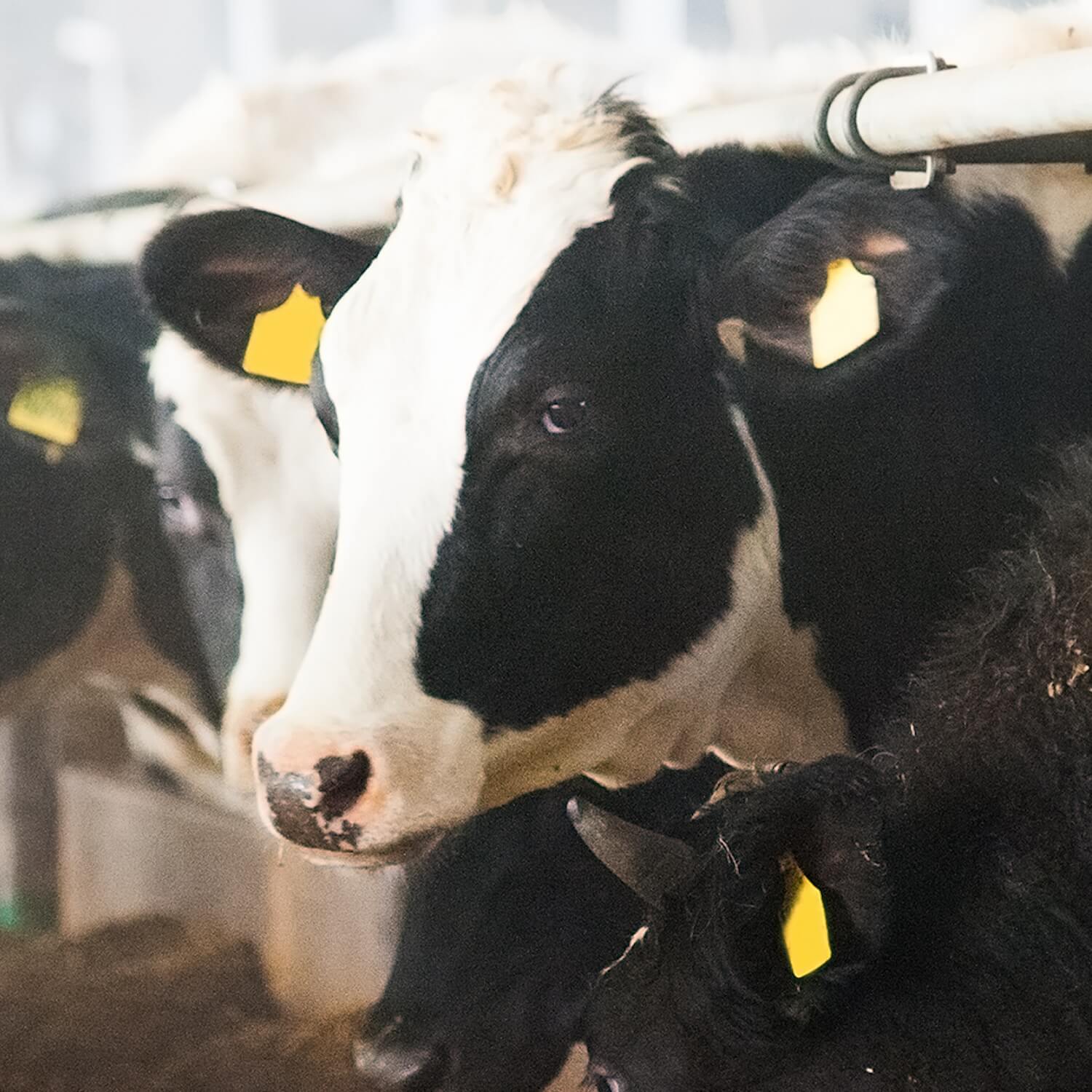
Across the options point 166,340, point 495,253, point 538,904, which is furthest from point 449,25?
point 538,904

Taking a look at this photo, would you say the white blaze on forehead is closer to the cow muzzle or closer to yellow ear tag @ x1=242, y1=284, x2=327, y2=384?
yellow ear tag @ x1=242, y1=284, x2=327, y2=384

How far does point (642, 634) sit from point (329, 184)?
0.63 meters

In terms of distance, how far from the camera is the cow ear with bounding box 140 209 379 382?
61.2 inches

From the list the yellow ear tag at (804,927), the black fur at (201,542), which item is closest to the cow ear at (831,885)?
the yellow ear tag at (804,927)

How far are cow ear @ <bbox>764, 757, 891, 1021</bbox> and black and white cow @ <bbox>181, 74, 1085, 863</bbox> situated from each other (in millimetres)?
341

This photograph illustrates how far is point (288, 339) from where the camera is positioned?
5.24ft

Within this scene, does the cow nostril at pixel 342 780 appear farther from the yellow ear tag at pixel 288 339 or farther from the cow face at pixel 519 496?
the yellow ear tag at pixel 288 339

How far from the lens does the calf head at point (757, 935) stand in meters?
1.12

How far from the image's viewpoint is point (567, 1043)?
5.34 ft

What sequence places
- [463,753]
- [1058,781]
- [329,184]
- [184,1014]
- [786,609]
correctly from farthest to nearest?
1. [184,1014]
2. [329,184]
3. [786,609]
4. [463,753]
5. [1058,781]

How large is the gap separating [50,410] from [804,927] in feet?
3.76

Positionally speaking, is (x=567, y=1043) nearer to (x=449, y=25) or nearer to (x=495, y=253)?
(x=495, y=253)

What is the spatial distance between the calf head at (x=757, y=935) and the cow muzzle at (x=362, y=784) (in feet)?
0.92

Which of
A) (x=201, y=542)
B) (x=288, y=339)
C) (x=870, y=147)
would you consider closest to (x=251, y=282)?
(x=288, y=339)
